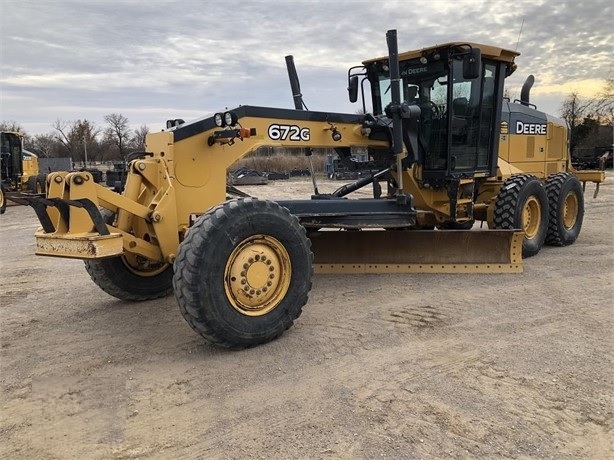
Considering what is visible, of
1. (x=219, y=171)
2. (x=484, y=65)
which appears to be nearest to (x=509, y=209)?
(x=484, y=65)

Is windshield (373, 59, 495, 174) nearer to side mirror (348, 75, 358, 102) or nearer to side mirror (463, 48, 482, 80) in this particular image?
side mirror (348, 75, 358, 102)

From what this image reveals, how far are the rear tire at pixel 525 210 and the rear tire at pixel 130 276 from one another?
14.5 ft

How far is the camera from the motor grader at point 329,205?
4.03 m

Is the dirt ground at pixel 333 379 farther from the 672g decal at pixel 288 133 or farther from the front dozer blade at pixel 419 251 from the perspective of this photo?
the 672g decal at pixel 288 133

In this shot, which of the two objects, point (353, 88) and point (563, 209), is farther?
point (563, 209)

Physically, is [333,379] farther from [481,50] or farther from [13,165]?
[13,165]

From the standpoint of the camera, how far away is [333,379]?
3.62 metres

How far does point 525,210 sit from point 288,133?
13.0 ft

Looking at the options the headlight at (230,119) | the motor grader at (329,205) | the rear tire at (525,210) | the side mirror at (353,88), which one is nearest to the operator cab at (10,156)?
the side mirror at (353,88)

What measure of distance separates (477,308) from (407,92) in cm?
316

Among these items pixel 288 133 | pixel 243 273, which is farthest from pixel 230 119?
pixel 243 273

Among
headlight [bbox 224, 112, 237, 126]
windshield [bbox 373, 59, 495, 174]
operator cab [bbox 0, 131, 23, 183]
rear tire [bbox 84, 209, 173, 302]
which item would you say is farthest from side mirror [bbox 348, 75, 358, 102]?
operator cab [bbox 0, 131, 23, 183]

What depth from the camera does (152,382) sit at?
364 cm

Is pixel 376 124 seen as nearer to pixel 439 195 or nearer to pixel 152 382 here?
pixel 439 195
